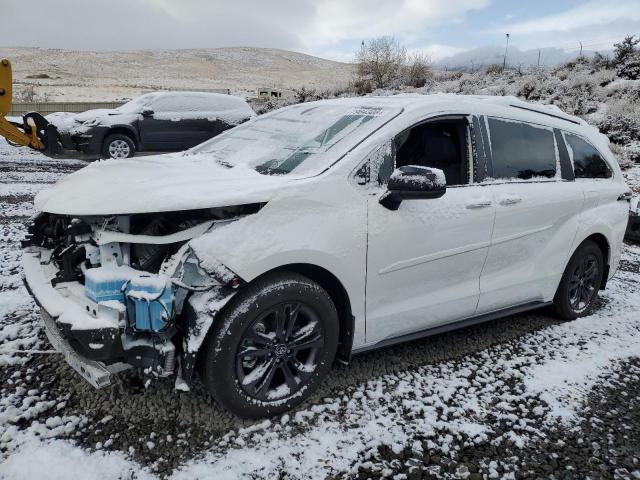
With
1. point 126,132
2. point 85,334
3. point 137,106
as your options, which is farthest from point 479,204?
point 137,106

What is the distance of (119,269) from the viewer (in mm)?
2609

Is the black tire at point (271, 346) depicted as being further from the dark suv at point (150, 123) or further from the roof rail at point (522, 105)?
the dark suv at point (150, 123)

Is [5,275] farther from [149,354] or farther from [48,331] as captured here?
[149,354]

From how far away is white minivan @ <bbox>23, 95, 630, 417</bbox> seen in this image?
2.53m

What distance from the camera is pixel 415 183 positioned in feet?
9.45

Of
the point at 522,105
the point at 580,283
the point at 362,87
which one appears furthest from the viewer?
the point at 362,87

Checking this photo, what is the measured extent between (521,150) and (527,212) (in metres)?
0.47

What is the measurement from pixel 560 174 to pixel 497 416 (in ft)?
6.93

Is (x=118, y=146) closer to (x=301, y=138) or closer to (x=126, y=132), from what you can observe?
(x=126, y=132)

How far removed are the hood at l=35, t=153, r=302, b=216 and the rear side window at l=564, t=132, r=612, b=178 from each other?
263cm

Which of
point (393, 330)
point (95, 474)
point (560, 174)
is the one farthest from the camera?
point (560, 174)

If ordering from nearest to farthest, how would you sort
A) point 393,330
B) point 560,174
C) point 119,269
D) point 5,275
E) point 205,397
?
point 119,269 < point 205,397 < point 393,330 < point 560,174 < point 5,275

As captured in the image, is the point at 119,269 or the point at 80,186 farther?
the point at 80,186

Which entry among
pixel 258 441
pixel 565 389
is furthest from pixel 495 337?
pixel 258 441
